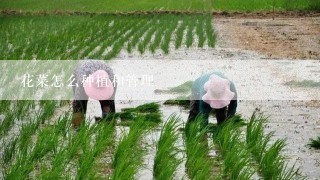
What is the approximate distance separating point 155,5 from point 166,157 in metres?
20.6

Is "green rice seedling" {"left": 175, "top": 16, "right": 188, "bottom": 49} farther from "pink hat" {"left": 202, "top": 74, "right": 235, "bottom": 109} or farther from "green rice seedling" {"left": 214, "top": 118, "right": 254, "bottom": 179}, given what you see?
"pink hat" {"left": 202, "top": 74, "right": 235, "bottom": 109}

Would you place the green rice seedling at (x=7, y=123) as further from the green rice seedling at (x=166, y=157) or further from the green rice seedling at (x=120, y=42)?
the green rice seedling at (x=120, y=42)

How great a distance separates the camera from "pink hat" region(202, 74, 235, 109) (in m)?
5.27

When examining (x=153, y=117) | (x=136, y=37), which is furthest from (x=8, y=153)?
(x=136, y=37)

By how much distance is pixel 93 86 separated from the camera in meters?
5.66

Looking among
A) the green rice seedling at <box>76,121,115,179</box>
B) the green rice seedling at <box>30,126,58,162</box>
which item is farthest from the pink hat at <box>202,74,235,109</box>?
the green rice seedling at <box>30,126,58,162</box>

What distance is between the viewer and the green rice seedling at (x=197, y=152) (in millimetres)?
4531

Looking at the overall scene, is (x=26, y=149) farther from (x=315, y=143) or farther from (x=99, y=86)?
(x=315, y=143)

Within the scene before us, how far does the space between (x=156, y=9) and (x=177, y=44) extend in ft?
31.5

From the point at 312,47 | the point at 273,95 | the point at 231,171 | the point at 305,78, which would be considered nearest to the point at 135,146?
the point at 231,171

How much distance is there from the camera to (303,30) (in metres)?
17.0

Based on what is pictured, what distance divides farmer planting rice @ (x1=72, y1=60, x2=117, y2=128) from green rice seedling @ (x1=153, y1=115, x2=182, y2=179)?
0.56m

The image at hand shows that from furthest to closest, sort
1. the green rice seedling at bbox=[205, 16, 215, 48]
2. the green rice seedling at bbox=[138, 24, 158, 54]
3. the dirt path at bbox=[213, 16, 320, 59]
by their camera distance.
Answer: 1. the green rice seedling at bbox=[205, 16, 215, 48]
2. the dirt path at bbox=[213, 16, 320, 59]
3. the green rice seedling at bbox=[138, 24, 158, 54]

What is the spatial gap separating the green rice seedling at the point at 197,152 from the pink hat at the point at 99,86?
67cm
